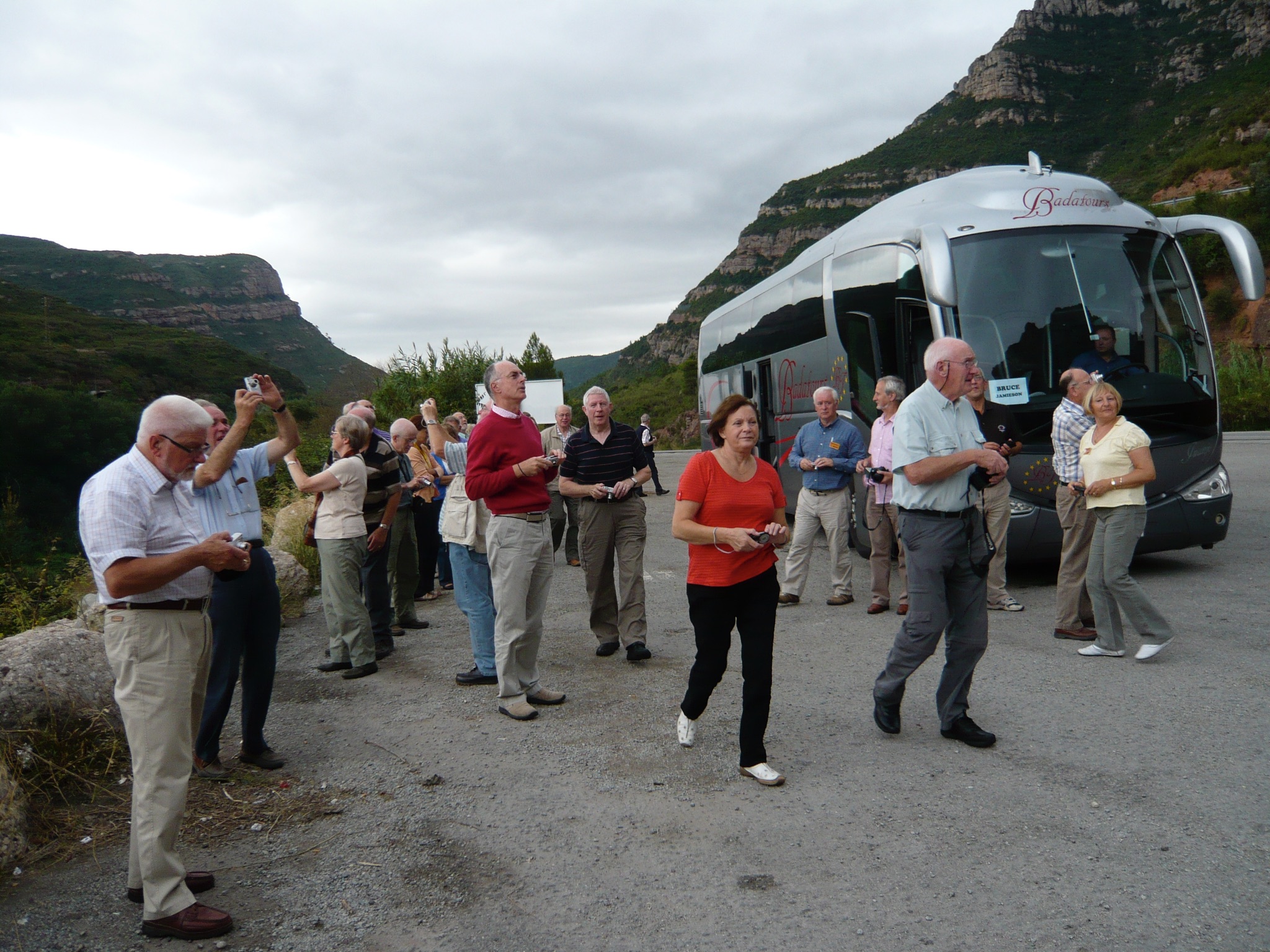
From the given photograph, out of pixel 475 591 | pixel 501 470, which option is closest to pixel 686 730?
pixel 501 470

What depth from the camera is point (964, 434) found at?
4531 millimetres

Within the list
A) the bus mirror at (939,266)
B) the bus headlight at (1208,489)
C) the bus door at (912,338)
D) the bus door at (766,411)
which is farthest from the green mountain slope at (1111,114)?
the bus mirror at (939,266)

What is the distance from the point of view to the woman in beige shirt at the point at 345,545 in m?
6.34

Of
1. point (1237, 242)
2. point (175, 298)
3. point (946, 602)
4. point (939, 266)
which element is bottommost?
point (946, 602)

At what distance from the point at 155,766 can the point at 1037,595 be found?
7285 millimetres

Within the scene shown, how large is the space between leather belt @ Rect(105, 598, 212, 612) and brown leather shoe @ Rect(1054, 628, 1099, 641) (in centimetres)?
575

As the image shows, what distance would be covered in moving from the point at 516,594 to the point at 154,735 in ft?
8.21

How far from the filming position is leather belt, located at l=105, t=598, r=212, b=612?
10.3 feet

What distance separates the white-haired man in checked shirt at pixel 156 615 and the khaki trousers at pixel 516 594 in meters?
2.26

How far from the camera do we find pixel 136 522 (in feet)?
9.97

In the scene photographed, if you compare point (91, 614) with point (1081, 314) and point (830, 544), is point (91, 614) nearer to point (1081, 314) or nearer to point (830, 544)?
point (830, 544)

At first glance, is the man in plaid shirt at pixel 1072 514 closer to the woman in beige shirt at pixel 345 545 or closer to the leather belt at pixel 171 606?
the woman in beige shirt at pixel 345 545

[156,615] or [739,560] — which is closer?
[156,615]

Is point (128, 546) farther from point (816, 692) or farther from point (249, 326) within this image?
point (249, 326)
